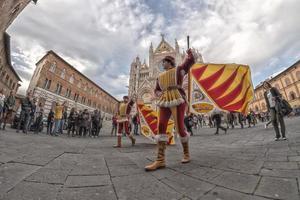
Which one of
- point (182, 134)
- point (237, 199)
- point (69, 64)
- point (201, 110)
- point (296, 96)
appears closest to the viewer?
point (237, 199)

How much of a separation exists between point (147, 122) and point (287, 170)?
4591mm

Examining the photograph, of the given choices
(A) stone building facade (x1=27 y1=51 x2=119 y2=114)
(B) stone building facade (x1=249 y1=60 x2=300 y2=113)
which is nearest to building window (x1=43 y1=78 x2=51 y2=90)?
(A) stone building facade (x1=27 y1=51 x2=119 y2=114)

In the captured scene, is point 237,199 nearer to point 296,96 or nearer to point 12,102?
point 12,102

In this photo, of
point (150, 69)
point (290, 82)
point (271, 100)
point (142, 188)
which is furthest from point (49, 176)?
point (290, 82)

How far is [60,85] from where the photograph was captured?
90.6 ft

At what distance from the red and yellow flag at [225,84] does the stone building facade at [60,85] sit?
26.2 m

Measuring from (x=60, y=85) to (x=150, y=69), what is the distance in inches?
912

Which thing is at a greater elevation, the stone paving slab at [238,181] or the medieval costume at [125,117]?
the medieval costume at [125,117]

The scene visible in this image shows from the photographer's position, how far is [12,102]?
29.3 feet

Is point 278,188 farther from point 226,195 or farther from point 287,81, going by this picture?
point 287,81

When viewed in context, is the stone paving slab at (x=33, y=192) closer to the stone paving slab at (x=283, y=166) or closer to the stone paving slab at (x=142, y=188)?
the stone paving slab at (x=142, y=188)

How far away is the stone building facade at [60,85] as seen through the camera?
945 inches

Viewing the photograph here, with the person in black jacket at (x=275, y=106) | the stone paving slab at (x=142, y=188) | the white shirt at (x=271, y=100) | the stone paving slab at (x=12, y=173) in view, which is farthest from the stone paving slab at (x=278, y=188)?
the white shirt at (x=271, y=100)

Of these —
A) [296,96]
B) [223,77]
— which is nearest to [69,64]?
[223,77]
